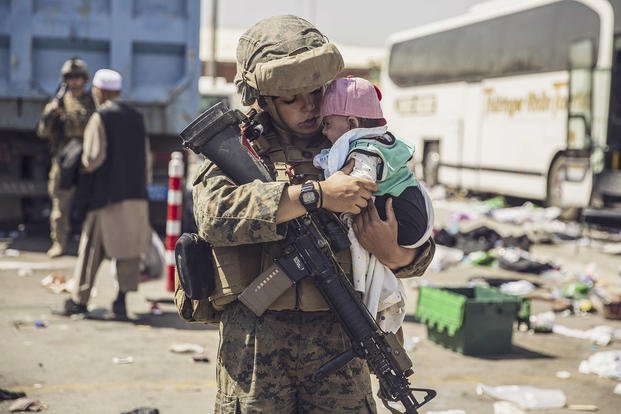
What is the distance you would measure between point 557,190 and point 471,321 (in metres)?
9.95

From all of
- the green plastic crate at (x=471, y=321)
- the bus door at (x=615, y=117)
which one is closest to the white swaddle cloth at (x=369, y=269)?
the green plastic crate at (x=471, y=321)

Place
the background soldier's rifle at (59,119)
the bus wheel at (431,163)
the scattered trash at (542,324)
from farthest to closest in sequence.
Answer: the bus wheel at (431,163), the background soldier's rifle at (59,119), the scattered trash at (542,324)

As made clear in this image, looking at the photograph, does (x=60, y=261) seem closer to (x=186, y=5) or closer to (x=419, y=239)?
(x=186, y=5)

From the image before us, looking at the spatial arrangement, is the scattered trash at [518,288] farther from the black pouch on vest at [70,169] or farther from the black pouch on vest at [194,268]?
the black pouch on vest at [194,268]

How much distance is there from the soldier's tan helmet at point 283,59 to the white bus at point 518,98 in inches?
444

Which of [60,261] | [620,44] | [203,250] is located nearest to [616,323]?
[60,261]

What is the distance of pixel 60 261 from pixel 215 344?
145 inches

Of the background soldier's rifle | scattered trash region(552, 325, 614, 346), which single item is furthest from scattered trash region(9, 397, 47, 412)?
the background soldier's rifle

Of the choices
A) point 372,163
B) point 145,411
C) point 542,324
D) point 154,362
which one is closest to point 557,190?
point 542,324

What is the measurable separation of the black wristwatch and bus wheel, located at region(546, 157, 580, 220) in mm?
13204

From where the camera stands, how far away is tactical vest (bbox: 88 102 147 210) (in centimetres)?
718

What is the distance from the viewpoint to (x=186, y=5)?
10930mm

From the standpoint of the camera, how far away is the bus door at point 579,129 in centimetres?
1360

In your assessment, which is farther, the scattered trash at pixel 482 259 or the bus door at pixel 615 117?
the bus door at pixel 615 117
